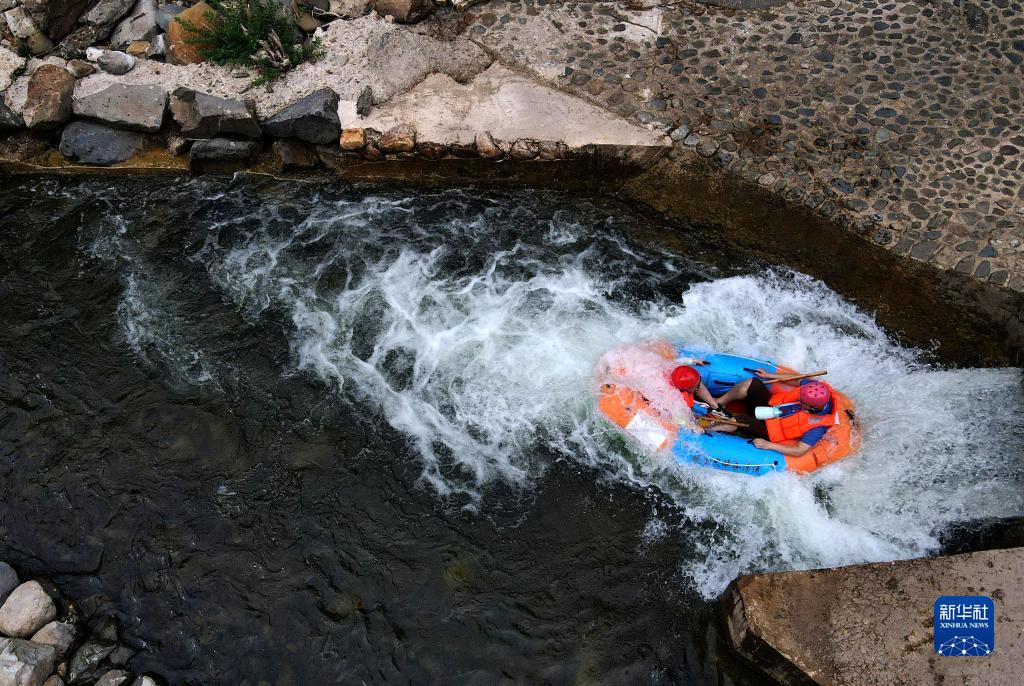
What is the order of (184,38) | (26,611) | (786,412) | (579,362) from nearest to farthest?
1. (26,611)
2. (786,412)
3. (579,362)
4. (184,38)

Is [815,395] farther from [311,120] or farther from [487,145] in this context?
[311,120]

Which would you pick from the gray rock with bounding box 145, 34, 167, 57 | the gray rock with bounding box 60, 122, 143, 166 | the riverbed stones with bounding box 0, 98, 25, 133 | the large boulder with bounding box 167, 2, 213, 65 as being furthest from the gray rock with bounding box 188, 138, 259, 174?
the riverbed stones with bounding box 0, 98, 25, 133

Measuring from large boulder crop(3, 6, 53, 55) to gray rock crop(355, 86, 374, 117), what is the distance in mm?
4694

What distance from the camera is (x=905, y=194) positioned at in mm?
8219

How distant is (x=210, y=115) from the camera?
9180 mm

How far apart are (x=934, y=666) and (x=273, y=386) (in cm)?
627

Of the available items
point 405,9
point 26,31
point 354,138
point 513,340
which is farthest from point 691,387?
point 26,31

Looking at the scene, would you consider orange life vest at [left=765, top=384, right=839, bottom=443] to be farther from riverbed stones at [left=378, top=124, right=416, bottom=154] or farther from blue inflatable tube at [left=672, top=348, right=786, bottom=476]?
riverbed stones at [left=378, top=124, right=416, bottom=154]

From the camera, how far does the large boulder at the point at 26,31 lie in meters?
10.0

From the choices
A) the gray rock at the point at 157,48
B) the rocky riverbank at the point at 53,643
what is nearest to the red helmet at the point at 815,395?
the rocky riverbank at the point at 53,643

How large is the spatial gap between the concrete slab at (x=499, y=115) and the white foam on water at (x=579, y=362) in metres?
0.95

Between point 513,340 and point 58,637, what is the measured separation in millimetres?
4851

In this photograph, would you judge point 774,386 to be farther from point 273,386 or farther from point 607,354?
point 273,386

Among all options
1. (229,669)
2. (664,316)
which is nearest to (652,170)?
(664,316)
